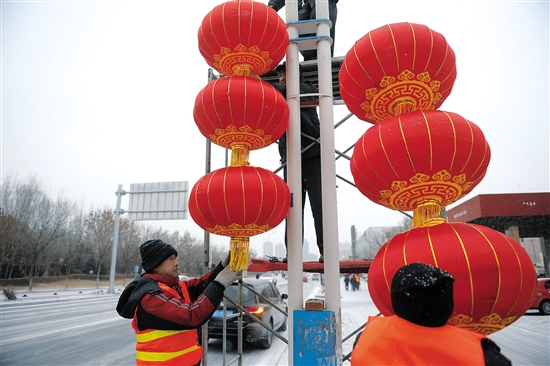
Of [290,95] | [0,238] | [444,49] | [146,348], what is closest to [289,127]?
[290,95]

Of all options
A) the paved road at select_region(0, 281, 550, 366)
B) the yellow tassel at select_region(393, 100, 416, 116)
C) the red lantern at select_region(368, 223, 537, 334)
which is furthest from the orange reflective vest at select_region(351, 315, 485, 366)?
the paved road at select_region(0, 281, 550, 366)

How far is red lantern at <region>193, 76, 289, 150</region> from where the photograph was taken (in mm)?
2178

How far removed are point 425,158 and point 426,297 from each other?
0.67m

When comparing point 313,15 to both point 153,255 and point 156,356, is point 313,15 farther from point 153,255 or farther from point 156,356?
point 156,356

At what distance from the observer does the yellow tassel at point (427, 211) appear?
1.68m

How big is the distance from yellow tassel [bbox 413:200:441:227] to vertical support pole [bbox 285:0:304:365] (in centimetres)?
100

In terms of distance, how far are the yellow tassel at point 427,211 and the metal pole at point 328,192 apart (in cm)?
83

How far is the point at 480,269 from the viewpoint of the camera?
1.36 meters

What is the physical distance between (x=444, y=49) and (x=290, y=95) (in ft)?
4.07

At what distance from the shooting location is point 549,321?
438 inches

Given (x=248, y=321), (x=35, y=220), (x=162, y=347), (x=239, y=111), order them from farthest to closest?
(x=35, y=220) < (x=248, y=321) < (x=239, y=111) < (x=162, y=347)

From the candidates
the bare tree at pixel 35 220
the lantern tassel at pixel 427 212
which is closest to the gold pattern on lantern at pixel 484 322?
the lantern tassel at pixel 427 212

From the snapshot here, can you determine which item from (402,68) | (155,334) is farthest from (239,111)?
(155,334)

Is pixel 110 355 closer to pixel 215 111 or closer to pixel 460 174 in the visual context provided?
pixel 215 111
